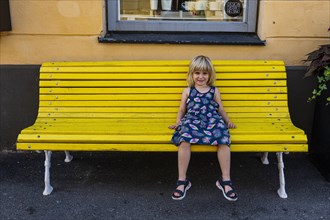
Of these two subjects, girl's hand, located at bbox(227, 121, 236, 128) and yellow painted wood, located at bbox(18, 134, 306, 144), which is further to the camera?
girl's hand, located at bbox(227, 121, 236, 128)

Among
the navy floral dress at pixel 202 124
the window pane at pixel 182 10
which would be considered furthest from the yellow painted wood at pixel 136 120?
the window pane at pixel 182 10

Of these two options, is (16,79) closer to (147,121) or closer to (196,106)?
(147,121)

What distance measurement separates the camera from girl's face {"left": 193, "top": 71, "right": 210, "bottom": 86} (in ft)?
10.5

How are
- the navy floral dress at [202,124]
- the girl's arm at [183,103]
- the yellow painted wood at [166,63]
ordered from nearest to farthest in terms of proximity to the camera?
1. the navy floral dress at [202,124]
2. the girl's arm at [183,103]
3. the yellow painted wood at [166,63]

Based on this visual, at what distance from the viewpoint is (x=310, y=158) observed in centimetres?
387

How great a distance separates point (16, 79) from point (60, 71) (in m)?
0.64

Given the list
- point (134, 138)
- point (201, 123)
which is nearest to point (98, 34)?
Result: point (134, 138)

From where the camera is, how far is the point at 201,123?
3098 millimetres

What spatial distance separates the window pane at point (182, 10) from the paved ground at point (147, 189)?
1.37 metres

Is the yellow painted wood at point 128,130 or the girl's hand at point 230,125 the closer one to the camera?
the yellow painted wood at point 128,130

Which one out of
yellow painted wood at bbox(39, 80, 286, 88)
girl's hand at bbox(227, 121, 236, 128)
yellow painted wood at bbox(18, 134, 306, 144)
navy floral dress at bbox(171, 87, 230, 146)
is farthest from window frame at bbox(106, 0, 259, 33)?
yellow painted wood at bbox(18, 134, 306, 144)

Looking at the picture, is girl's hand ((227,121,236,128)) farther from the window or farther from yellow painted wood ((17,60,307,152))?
the window

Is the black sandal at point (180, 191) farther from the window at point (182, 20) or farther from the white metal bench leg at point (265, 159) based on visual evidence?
the window at point (182, 20)

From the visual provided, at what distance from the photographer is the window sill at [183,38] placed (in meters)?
3.74
